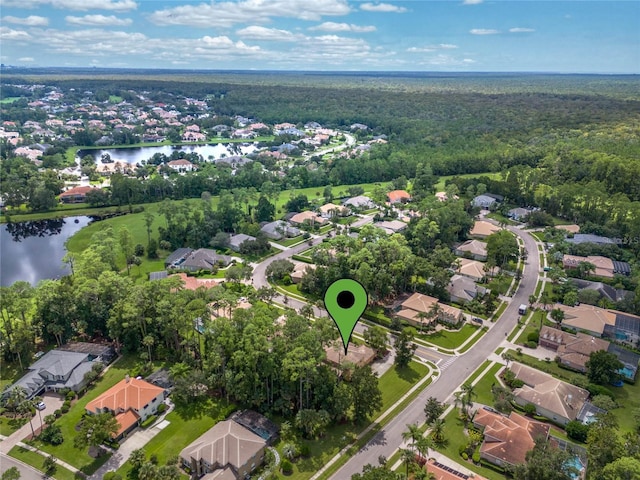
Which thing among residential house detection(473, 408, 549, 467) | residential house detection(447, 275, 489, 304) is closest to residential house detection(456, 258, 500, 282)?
residential house detection(447, 275, 489, 304)

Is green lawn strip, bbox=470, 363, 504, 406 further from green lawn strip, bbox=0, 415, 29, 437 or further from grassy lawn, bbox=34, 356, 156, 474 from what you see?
green lawn strip, bbox=0, 415, 29, 437

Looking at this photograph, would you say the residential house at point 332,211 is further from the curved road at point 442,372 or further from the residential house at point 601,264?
the residential house at point 601,264

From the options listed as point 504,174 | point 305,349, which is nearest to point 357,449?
point 305,349

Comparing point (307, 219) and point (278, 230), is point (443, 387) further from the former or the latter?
point (307, 219)

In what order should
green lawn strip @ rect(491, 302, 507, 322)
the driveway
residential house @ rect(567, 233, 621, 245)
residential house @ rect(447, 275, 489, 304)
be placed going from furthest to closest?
residential house @ rect(567, 233, 621, 245) → residential house @ rect(447, 275, 489, 304) → green lawn strip @ rect(491, 302, 507, 322) → the driveway

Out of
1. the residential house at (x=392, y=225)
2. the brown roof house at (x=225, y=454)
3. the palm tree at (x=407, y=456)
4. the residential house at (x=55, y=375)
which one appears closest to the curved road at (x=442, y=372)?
the palm tree at (x=407, y=456)

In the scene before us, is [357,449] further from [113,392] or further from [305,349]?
[113,392]
